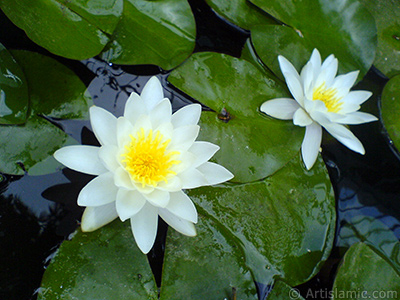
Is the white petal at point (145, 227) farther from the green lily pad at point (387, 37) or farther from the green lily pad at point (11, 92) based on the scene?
the green lily pad at point (387, 37)

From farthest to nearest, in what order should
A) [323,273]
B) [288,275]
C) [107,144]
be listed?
[323,273] → [288,275] → [107,144]

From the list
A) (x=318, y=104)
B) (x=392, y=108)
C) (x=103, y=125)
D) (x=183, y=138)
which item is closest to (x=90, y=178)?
(x=103, y=125)

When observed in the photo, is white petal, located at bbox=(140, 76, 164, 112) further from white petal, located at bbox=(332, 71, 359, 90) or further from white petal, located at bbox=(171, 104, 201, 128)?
white petal, located at bbox=(332, 71, 359, 90)

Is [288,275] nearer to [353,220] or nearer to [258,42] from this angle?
[353,220]

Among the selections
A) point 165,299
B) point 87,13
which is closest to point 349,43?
point 87,13

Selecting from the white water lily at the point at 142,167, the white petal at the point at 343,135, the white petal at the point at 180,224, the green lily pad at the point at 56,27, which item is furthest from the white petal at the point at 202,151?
the white petal at the point at 343,135

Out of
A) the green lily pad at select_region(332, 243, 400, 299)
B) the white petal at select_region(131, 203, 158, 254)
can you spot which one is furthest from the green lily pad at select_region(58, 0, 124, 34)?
the green lily pad at select_region(332, 243, 400, 299)
